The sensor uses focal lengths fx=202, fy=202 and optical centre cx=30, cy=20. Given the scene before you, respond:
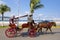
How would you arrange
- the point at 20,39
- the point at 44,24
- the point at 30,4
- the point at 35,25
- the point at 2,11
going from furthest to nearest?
the point at 2,11 < the point at 30,4 < the point at 44,24 < the point at 35,25 < the point at 20,39

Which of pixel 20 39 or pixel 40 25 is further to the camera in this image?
pixel 40 25

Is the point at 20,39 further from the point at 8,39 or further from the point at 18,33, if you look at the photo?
the point at 18,33

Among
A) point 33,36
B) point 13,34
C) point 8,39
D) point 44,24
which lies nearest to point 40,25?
point 44,24

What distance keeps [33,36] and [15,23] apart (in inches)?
78.0

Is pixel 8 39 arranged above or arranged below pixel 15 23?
below

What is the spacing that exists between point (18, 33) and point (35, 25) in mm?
1797

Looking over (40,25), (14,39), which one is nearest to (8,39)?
(14,39)

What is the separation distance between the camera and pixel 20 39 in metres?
16.0

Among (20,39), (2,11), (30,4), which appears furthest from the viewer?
(2,11)

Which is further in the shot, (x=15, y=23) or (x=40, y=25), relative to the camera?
(x=40, y=25)

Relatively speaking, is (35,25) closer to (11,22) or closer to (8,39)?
(11,22)

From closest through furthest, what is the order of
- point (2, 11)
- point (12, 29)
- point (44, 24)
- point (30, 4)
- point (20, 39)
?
point (20, 39), point (12, 29), point (44, 24), point (30, 4), point (2, 11)

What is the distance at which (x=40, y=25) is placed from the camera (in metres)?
19.9

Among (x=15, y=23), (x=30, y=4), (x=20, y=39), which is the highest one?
(x=30, y=4)
